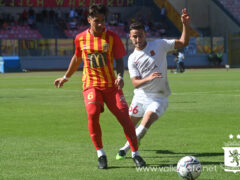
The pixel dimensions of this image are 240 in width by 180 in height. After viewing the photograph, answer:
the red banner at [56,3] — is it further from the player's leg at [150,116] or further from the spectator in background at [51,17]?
the player's leg at [150,116]

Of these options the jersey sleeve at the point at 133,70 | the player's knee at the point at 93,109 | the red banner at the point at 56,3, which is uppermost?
the jersey sleeve at the point at 133,70

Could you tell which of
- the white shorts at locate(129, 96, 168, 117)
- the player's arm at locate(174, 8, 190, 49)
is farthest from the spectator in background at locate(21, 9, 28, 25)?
the player's arm at locate(174, 8, 190, 49)

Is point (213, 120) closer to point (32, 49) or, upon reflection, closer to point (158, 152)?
point (158, 152)

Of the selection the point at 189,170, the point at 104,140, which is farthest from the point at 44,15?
the point at 189,170

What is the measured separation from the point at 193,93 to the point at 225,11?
4236cm

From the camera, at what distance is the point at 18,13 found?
58.6 meters

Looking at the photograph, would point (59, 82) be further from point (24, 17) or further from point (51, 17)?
point (51, 17)

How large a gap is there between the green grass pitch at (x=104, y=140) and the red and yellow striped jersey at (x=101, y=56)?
1.14 m

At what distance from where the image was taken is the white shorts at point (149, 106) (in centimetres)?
892

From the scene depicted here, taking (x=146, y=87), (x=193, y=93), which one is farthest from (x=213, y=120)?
(x=193, y=93)

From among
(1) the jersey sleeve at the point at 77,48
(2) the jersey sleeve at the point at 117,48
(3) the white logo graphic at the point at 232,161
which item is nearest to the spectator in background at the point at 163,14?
(1) the jersey sleeve at the point at 77,48

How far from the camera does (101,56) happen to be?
8.24 m

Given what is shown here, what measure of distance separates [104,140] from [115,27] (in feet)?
165

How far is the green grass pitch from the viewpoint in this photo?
7750 millimetres
